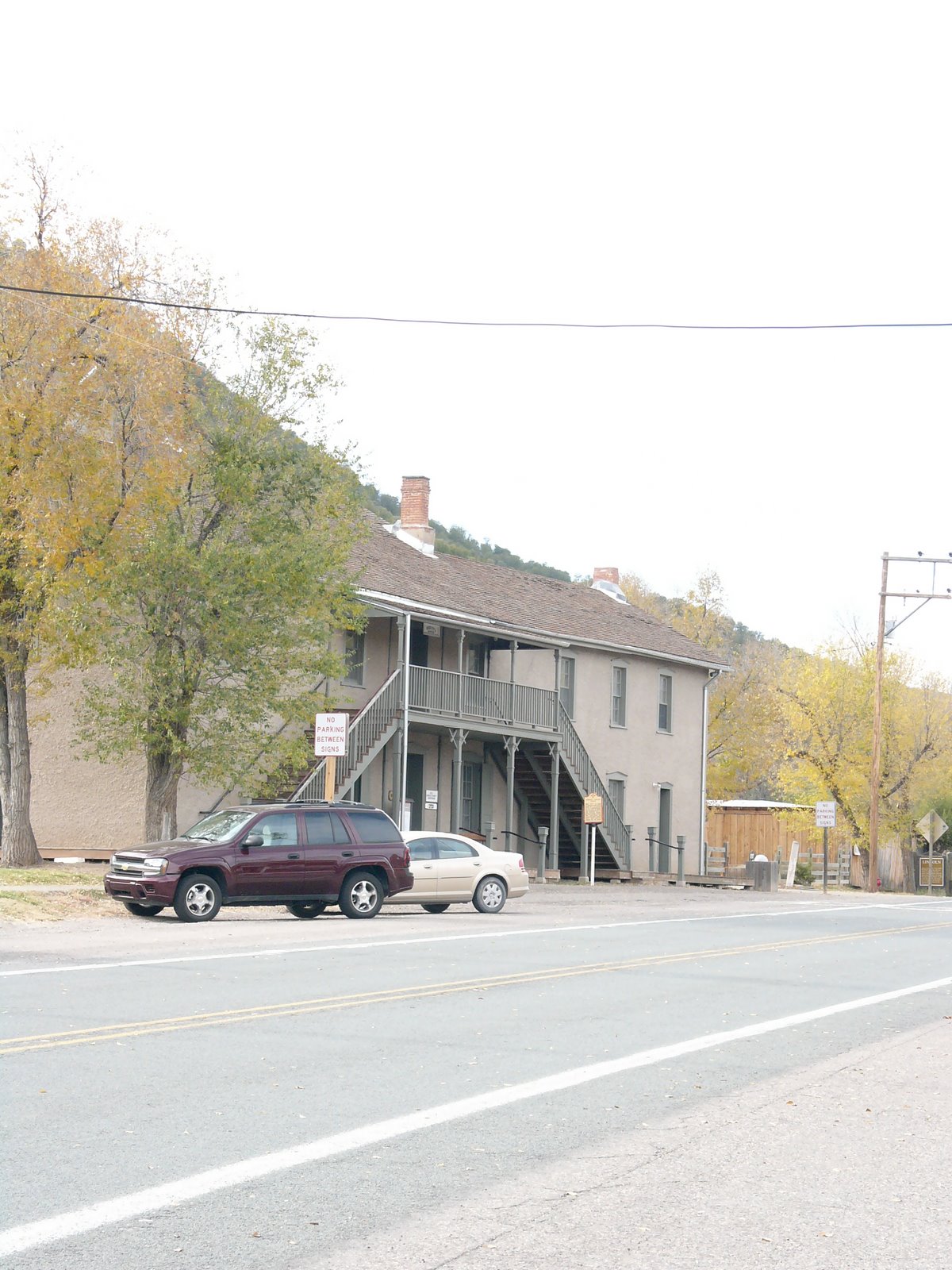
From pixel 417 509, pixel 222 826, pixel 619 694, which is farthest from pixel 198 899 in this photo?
pixel 619 694

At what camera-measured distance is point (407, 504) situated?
44281mm

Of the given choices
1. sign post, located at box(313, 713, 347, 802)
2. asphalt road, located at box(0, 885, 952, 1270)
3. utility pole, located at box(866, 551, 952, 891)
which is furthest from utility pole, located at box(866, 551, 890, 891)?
asphalt road, located at box(0, 885, 952, 1270)

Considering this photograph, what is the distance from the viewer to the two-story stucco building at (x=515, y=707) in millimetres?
34094

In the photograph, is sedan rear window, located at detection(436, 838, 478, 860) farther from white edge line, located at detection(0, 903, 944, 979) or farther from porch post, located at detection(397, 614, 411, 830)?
porch post, located at detection(397, 614, 411, 830)

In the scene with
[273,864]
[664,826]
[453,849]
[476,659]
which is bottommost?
[273,864]

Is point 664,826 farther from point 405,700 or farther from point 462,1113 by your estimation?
point 462,1113

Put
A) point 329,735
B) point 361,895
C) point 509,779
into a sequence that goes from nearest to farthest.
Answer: point 361,895, point 329,735, point 509,779

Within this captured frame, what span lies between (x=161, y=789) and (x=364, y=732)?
6.16 meters

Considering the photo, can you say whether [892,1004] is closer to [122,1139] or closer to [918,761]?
[122,1139]

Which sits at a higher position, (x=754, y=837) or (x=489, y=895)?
(x=754, y=837)

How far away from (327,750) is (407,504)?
19.9 meters

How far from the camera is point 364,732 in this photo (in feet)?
105

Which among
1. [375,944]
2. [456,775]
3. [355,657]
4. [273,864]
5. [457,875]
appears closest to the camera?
[375,944]

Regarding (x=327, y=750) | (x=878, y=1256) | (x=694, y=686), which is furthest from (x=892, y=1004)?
(x=694, y=686)
